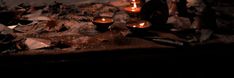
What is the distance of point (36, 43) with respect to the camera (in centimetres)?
390

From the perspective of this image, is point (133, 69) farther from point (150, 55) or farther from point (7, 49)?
point (7, 49)

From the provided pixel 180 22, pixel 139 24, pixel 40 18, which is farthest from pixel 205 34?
pixel 40 18

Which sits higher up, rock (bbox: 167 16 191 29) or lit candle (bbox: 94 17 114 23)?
lit candle (bbox: 94 17 114 23)

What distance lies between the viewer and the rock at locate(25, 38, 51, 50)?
381 centimetres

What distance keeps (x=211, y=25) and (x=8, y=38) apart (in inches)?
116

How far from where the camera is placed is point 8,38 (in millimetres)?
4074

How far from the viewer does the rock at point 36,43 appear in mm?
3812

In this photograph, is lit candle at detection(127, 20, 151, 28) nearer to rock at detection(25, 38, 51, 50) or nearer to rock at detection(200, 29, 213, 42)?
rock at detection(200, 29, 213, 42)

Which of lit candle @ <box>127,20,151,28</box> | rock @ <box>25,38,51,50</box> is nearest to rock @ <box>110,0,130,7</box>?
lit candle @ <box>127,20,151,28</box>

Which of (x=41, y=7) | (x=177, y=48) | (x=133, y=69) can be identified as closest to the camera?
(x=177, y=48)

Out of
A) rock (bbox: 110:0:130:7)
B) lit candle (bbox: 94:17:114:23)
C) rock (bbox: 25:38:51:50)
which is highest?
rock (bbox: 110:0:130:7)

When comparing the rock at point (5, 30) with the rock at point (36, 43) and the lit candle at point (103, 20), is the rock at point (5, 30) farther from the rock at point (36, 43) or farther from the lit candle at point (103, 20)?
the lit candle at point (103, 20)

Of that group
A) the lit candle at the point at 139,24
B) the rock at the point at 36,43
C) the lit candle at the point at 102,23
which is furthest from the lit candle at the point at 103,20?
the rock at the point at 36,43

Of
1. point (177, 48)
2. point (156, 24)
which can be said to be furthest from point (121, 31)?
point (177, 48)
